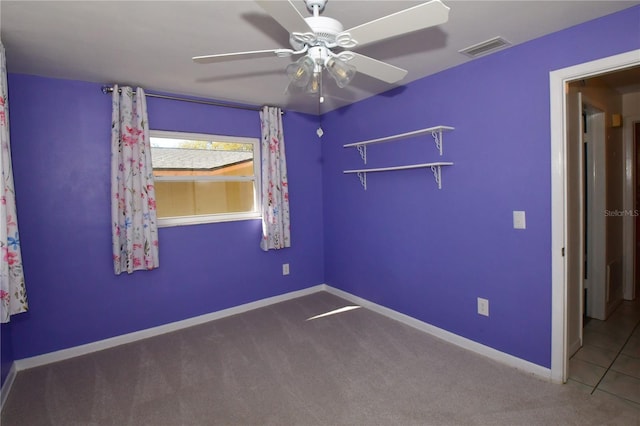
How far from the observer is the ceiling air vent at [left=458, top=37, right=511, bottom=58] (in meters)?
2.17

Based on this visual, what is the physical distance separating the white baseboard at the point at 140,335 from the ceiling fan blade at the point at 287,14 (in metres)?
2.96

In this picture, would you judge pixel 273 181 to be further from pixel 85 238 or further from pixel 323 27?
pixel 323 27

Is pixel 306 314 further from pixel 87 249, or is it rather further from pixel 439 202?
pixel 87 249

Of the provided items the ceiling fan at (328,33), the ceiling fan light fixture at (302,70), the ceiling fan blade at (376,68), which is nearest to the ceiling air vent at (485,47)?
the ceiling fan blade at (376,68)

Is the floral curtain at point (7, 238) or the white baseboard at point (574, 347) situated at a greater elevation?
the floral curtain at point (7, 238)

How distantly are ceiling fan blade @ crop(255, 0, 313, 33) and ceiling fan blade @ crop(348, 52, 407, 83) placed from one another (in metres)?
0.34

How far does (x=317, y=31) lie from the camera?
4.44 ft

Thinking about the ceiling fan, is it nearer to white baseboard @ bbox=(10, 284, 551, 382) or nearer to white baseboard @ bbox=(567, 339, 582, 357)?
white baseboard @ bbox=(10, 284, 551, 382)

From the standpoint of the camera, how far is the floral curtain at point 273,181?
361cm

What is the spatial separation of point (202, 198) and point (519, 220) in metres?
2.86

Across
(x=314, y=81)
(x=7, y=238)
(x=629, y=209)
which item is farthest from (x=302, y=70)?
(x=629, y=209)

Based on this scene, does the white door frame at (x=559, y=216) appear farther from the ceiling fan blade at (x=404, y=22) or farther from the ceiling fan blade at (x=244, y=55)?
the ceiling fan blade at (x=244, y=55)

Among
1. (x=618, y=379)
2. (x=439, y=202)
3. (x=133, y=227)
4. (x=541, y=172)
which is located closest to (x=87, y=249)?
(x=133, y=227)

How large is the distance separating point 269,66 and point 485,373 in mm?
2768
